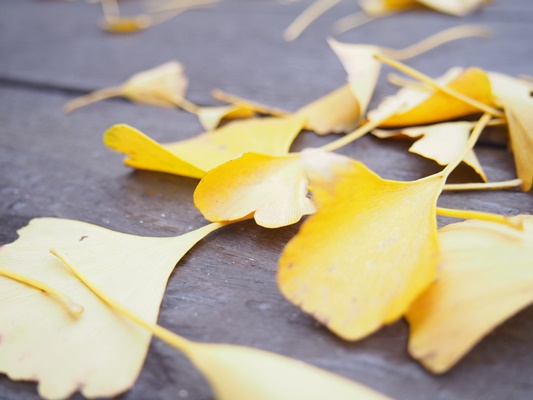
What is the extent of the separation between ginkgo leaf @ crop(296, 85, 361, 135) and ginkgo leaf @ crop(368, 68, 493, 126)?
25 mm

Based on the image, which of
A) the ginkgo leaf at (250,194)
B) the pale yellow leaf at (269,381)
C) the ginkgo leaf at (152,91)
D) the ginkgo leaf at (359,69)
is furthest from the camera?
the ginkgo leaf at (152,91)

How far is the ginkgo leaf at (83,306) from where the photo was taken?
22 cm

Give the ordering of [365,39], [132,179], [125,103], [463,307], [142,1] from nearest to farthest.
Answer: [463,307] < [132,179] < [125,103] < [365,39] < [142,1]

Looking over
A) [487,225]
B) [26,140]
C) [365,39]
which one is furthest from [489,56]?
[26,140]

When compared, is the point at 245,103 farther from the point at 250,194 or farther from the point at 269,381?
the point at 269,381

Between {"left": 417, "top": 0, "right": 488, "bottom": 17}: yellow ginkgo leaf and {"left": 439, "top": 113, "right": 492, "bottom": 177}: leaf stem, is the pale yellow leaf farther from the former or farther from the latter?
{"left": 417, "top": 0, "right": 488, "bottom": 17}: yellow ginkgo leaf

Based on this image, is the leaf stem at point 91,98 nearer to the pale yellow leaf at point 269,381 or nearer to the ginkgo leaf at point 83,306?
the ginkgo leaf at point 83,306

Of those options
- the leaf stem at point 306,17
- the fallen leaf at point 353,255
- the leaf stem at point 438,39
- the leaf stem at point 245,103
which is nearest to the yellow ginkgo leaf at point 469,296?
the fallen leaf at point 353,255

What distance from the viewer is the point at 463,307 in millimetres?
205

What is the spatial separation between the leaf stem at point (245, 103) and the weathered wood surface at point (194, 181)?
1 cm

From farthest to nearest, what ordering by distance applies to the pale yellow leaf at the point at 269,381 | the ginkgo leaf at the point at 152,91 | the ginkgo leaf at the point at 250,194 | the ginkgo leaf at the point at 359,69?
the ginkgo leaf at the point at 152,91
the ginkgo leaf at the point at 359,69
the ginkgo leaf at the point at 250,194
the pale yellow leaf at the point at 269,381

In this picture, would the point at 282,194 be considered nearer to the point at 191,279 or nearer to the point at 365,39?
the point at 191,279

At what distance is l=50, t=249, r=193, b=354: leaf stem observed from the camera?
0.20m

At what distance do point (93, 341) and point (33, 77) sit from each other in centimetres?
49
